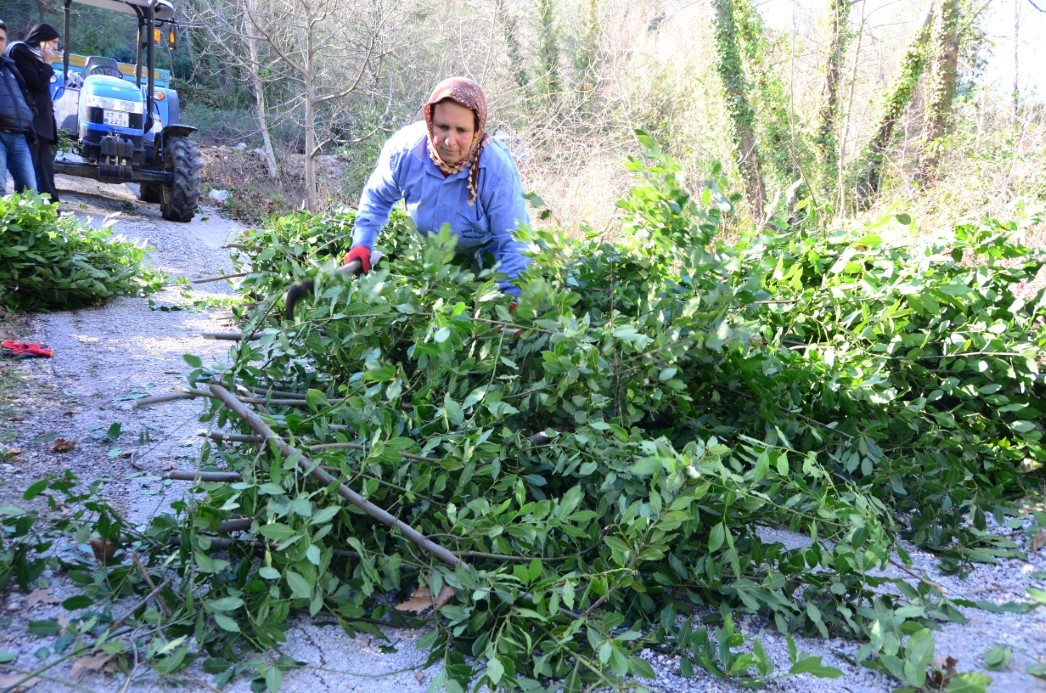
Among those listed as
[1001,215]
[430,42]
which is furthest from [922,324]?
[430,42]

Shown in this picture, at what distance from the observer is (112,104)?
11.3m

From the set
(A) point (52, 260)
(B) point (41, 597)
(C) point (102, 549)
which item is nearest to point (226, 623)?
(C) point (102, 549)

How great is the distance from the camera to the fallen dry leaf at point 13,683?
6.63ft

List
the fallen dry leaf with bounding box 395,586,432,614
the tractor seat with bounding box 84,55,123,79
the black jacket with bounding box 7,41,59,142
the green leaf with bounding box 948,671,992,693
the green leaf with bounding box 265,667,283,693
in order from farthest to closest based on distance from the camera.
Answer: the tractor seat with bounding box 84,55,123,79, the black jacket with bounding box 7,41,59,142, the fallen dry leaf with bounding box 395,586,432,614, the green leaf with bounding box 265,667,283,693, the green leaf with bounding box 948,671,992,693

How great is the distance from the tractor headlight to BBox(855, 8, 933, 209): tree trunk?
10591 mm

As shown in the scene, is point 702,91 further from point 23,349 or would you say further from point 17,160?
point 23,349

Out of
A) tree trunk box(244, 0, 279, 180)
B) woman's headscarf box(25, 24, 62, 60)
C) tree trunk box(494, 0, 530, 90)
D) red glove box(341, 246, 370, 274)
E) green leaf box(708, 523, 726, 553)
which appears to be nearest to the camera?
green leaf box(708, 523, 726, 553)

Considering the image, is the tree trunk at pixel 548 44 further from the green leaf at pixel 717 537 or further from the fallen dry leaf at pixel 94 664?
the fallen dry leaf at pixel 94 664

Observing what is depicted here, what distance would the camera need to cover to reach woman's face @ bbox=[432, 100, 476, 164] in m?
3.54

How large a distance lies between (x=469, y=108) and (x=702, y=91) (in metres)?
12.4

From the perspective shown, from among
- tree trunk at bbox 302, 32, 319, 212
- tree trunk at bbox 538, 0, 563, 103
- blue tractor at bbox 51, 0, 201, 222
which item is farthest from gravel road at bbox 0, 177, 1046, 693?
tree trunk at bbox 538, 0, 563, 103

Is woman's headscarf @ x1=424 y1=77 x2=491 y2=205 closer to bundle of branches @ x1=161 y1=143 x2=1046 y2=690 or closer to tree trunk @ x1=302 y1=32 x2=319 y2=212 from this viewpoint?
bundle of branches @ x1=161 y1=143 x2=1046 y2=690

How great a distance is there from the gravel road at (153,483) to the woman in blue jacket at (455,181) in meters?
1.30

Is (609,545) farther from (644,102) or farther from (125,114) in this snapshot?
(644,102)
